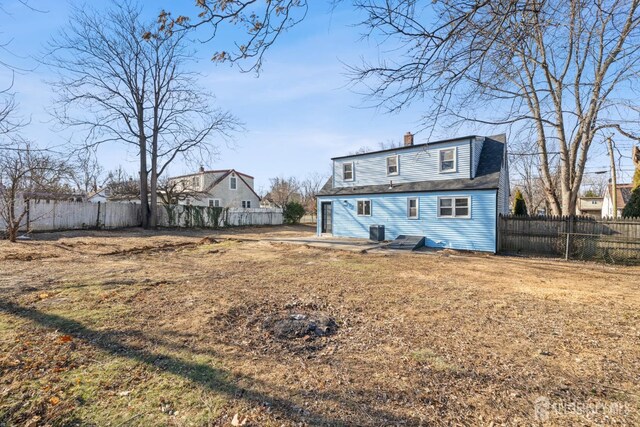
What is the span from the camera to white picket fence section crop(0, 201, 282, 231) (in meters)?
16.2

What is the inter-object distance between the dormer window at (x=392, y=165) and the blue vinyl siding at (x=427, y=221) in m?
1.60

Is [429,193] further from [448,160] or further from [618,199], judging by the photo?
[618,199]

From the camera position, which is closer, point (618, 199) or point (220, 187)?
point (220, 187)

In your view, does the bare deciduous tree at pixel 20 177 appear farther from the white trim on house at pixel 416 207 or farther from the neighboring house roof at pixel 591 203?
the neighboring house roof at pixel 591 203

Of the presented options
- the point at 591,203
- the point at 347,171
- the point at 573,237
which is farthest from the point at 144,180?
the point at 591,203

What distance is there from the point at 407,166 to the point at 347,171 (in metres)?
3.86

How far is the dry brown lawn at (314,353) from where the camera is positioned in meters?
2.38

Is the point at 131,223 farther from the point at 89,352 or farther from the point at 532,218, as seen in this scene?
the point at 532,218

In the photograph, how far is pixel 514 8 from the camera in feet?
9.57

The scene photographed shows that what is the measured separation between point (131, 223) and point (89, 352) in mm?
21702

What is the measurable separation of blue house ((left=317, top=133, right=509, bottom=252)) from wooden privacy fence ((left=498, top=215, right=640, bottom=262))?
3.83 feet

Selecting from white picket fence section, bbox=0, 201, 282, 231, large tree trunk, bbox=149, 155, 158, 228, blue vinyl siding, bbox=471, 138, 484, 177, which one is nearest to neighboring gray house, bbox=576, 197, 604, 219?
blue vinyl siding, bbox=471, 138, 484, 177

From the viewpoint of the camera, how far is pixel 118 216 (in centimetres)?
2075

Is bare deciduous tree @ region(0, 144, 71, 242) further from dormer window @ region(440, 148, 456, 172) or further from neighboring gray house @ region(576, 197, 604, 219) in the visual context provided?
neighboring gray house @ region(576, 197, 604, 219)
